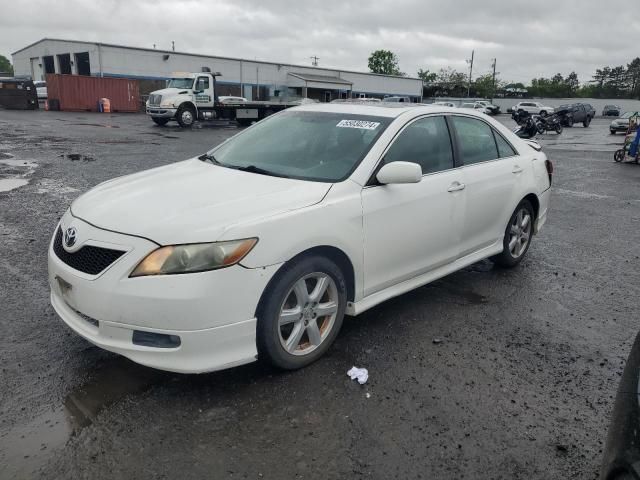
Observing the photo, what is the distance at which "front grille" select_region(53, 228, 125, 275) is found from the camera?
2.80 meters

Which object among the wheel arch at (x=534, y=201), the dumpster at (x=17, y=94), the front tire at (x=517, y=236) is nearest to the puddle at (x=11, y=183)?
the front tire at (x=517, y=236)

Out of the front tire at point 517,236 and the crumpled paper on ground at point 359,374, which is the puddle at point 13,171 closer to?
the crumpled paper on ground at point 359,374

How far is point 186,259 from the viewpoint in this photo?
2.73m

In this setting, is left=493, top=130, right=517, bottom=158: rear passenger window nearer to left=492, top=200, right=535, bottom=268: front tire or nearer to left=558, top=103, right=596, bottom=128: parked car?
left=492, top=200, right=535, bottom=268: front tire

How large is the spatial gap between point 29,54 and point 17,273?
59332 mm

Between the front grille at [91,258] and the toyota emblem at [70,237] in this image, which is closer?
the front grille at [91,258]

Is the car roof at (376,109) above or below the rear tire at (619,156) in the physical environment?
above

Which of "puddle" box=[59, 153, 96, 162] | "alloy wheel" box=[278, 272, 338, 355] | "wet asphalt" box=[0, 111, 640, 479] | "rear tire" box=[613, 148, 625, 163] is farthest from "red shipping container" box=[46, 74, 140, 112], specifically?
"alloy wheel" box=[278, 272, 338, 355]

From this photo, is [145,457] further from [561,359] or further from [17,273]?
[17,273]

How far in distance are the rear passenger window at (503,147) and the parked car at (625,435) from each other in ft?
11.4

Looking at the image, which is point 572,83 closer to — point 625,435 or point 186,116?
point 186,116

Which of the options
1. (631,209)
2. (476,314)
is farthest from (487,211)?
(631,209)

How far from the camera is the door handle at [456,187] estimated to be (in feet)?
13.4

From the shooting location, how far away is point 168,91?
25875 mm
